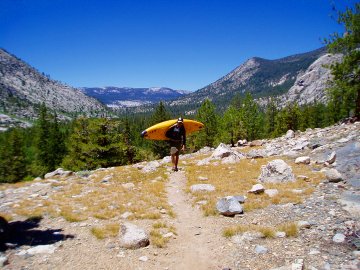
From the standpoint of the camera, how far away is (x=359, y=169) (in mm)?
12070

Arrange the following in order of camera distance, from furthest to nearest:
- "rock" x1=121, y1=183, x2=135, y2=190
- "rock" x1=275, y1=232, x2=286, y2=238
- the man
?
the man → "rock" x1=121, y1=183, x2=135, y2=190 → "rock" x1=275, y1=232, x2=286, y2=238

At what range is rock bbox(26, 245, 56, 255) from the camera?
7125 mm

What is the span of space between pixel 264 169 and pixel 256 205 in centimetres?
358

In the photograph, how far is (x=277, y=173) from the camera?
42.1ft

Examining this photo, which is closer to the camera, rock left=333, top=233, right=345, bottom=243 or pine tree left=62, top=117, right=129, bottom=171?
rock left=333, top=233, right=345, bottom=243

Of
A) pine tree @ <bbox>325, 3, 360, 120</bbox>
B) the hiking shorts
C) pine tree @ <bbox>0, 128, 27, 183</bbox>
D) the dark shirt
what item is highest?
pine tree @ <bbox>325, 3, 360, 120</bbox>

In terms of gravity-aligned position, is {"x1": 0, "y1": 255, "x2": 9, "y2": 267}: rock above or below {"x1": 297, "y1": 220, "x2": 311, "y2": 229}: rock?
above

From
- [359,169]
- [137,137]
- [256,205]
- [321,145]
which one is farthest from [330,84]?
[137,137]

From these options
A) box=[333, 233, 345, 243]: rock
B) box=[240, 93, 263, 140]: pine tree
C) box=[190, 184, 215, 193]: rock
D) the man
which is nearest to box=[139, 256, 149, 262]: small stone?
box=[333, 233, 345, 243]: rock

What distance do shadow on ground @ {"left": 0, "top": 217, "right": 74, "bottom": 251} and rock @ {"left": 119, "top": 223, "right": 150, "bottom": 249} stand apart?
1536mm

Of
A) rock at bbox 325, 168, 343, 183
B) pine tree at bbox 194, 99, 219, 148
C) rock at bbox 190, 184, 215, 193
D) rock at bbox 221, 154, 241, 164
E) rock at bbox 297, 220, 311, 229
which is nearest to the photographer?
rock at bbox 297, 220, 311, 229

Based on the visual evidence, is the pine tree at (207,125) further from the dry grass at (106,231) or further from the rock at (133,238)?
the rock at (133,238)

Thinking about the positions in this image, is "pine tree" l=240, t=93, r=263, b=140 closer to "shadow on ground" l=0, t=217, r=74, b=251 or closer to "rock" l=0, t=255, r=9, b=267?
"shadow on ground" l=0, t=217, r=74, b=251

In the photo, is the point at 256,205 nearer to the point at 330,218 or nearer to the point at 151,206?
the point at 330,218
